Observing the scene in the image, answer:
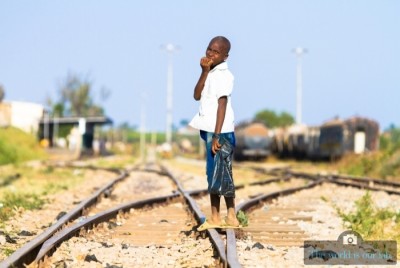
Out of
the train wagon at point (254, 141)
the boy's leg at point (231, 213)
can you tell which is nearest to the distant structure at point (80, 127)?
the train wagon at point (254, 141)

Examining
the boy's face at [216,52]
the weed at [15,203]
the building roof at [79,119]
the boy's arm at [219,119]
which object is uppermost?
the building roof at [79,119]

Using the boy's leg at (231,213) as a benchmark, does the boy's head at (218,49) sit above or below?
above

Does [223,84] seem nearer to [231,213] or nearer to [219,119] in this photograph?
[219,119]

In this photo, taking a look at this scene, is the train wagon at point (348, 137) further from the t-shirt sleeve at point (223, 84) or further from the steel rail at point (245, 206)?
the t-shirt sleeve at point (223, 84)

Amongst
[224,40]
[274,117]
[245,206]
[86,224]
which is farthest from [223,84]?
[274,117]

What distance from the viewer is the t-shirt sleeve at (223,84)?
20.6ft

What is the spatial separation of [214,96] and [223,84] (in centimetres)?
14

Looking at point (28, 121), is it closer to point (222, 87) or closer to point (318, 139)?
point (318, 139)

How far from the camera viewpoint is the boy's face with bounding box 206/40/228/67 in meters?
6.34

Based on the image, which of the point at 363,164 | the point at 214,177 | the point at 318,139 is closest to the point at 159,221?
the point at 214,177

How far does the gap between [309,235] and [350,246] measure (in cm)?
107

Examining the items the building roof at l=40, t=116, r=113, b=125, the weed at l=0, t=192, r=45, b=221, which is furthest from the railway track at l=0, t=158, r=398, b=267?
the building roof at l=40, t=116, r=113, b=125

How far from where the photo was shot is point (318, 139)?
125ft

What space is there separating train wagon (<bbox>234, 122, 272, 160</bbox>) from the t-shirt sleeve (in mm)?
35023
